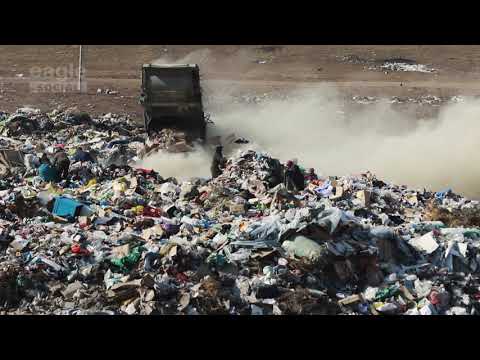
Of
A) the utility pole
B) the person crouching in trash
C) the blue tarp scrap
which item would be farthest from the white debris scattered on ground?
the blue tarp scrap

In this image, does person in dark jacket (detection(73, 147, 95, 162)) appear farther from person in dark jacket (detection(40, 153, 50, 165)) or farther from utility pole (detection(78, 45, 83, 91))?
utility pole (detection(78, 45, 83, 91))

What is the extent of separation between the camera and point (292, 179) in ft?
37.5

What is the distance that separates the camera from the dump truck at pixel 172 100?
45.1 ft

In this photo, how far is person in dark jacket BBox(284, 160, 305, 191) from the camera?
1141cm

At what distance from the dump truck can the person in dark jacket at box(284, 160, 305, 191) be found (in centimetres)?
308

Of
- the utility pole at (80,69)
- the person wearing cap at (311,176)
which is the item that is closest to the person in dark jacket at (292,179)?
the person wearing cap at (311,176)

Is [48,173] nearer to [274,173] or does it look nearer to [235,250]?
[274,173]

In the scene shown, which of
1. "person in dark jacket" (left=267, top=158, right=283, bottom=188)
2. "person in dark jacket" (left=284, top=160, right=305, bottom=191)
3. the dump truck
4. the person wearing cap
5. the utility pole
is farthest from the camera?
the utility pole

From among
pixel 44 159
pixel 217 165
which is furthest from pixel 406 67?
pixel 44 159

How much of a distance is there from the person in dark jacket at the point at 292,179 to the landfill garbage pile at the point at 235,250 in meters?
0.21

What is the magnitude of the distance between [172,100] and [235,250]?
5844mm

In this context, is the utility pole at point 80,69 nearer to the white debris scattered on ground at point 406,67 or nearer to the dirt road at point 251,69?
the dirt road at point 251,69

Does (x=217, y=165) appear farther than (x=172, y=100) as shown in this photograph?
No
